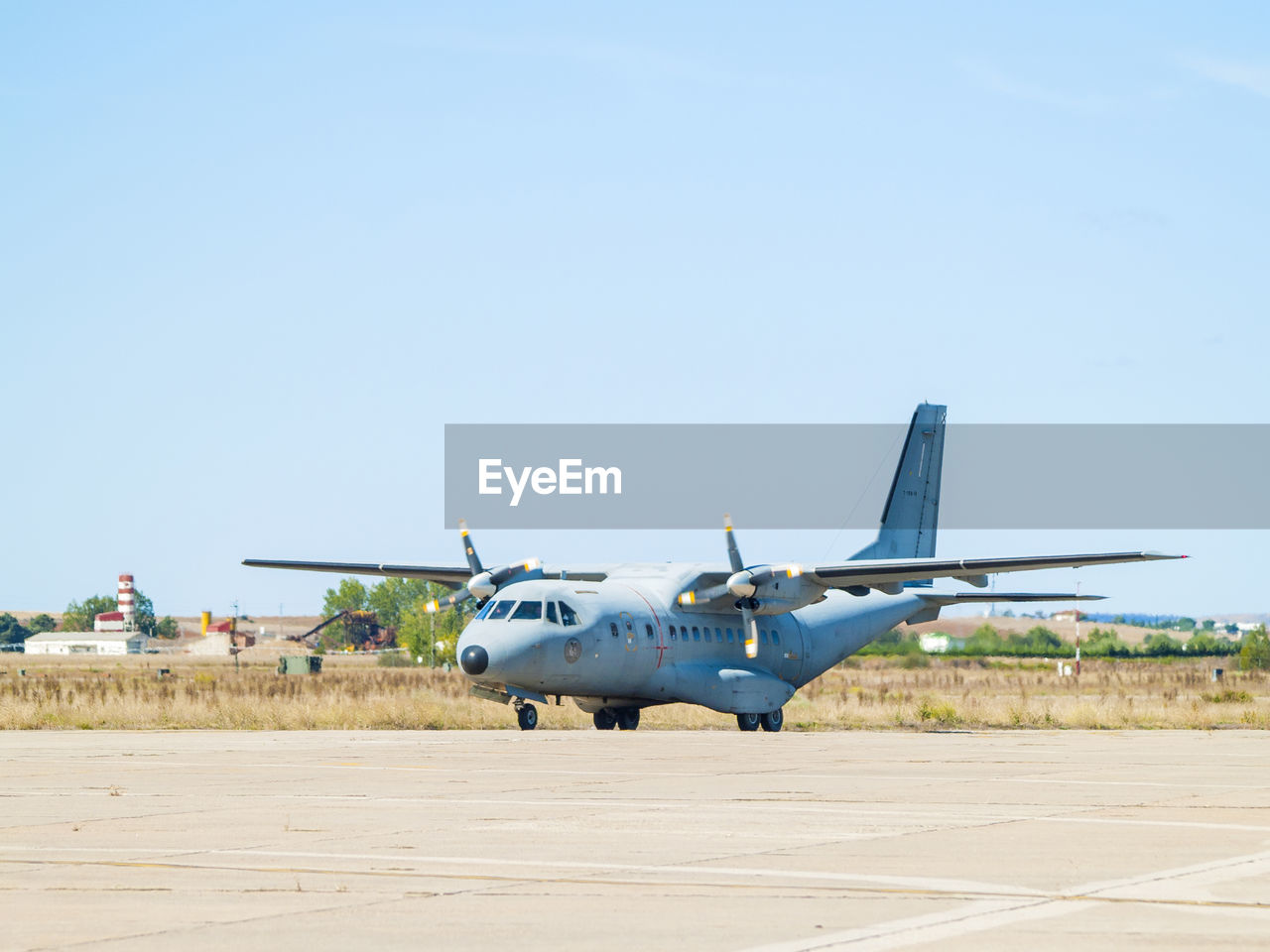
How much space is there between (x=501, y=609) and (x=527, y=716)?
7.70 ft

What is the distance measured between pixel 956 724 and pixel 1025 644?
39.7 metres

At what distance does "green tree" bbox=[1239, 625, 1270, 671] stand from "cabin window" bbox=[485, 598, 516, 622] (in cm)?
5629

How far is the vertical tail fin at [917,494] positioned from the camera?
42.6 meters

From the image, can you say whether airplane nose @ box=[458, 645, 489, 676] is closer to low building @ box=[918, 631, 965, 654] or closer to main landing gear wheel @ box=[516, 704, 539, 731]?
main landing gear wheel @ box=[516, 704, 539, 731]

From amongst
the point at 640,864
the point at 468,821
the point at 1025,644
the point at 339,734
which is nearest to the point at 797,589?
the point at 339,734

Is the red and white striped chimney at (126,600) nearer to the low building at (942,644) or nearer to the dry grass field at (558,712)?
the low building at (942,644)

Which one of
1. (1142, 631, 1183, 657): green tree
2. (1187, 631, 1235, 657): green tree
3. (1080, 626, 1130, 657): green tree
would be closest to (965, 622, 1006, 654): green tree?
(1080, 626, 1130, 657): green tree

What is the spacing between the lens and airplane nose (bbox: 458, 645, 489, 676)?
99.8ft

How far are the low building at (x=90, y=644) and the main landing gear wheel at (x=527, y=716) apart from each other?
157371 millimetres

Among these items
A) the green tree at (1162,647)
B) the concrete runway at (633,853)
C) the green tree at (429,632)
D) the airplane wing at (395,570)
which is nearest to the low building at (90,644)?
the green tree at (429,632)

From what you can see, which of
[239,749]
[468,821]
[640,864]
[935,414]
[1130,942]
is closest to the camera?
[1130,942]

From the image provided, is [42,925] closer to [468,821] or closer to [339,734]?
[468,821]

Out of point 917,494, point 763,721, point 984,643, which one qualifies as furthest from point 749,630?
point 984,643

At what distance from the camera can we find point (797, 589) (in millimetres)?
35094
